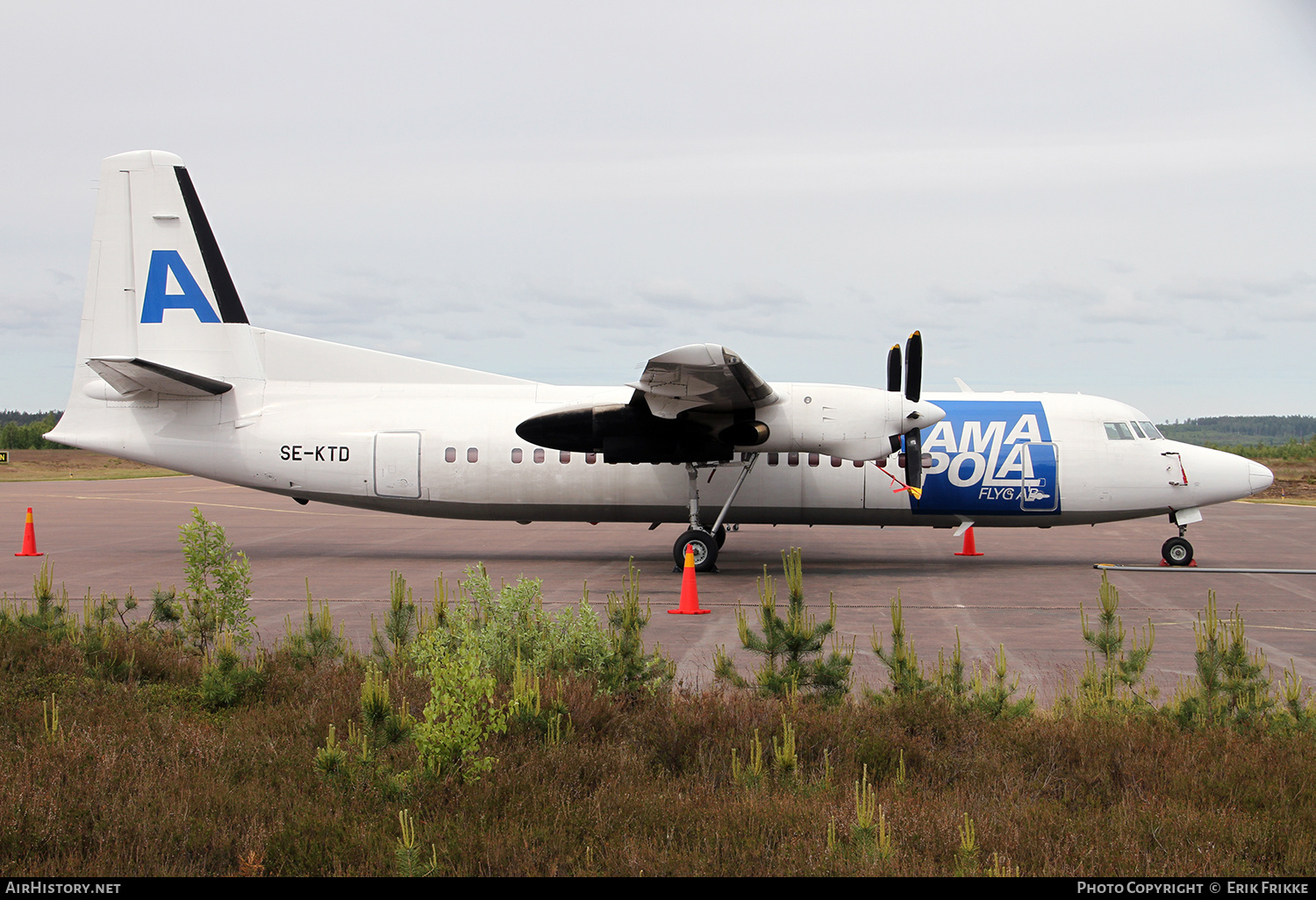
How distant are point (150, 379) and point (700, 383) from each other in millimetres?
10192

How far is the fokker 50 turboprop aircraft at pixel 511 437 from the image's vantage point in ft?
52.6

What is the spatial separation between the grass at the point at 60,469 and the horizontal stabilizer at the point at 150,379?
2968 centimetres

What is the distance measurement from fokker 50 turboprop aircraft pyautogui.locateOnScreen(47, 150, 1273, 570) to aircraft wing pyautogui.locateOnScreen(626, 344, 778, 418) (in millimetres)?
328

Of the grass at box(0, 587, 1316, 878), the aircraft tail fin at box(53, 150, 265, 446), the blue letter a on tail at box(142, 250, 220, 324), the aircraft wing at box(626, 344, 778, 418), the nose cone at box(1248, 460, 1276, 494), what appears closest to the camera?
the grass at box(0, 587, 1316, 878)

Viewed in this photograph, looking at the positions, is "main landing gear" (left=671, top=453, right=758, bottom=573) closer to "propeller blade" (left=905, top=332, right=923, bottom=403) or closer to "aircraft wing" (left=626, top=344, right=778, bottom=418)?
"aircraft wing" (left=626, top=344, right=778, bottom=418)

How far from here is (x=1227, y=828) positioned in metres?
4.98

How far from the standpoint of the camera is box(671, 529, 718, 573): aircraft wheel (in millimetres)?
16109

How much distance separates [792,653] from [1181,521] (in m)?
12.6

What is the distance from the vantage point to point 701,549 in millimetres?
16109

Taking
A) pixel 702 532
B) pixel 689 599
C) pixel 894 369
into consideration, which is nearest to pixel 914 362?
pixel 894 369

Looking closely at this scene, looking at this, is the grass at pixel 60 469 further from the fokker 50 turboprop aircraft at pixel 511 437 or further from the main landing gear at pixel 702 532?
the main landing gear at pixel 702 532

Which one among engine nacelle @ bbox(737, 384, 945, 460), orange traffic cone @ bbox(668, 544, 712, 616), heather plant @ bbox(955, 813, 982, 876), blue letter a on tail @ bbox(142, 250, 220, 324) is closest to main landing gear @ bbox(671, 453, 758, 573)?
engine nacelle @ bbox(737, 384, 945, 460)
